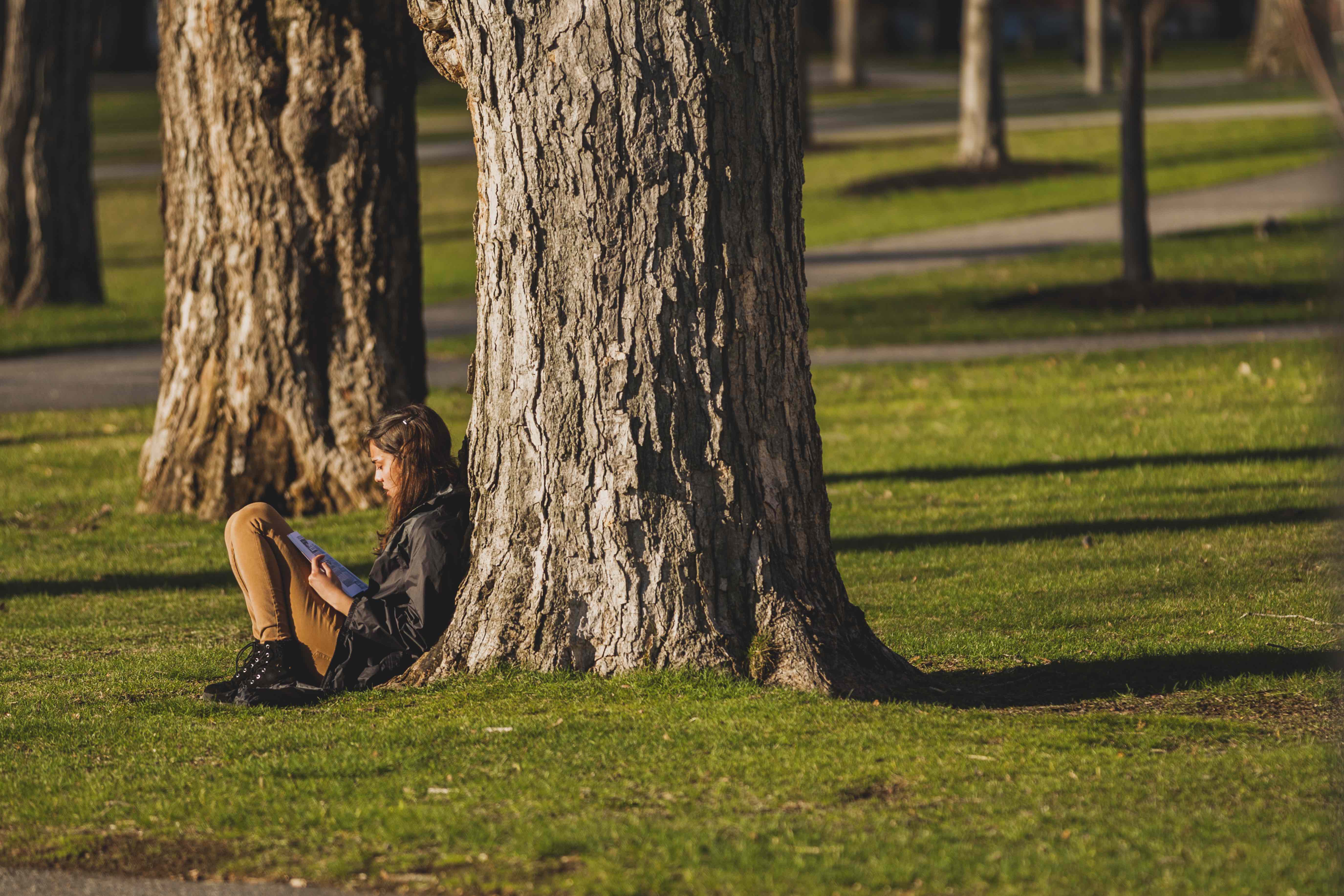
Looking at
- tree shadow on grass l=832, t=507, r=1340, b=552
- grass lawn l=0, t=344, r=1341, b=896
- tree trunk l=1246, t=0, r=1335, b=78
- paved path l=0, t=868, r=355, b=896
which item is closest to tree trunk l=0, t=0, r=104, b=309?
grass lawn l=0, t=344, r=1341, b=896

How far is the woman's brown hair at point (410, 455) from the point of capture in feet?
19.5

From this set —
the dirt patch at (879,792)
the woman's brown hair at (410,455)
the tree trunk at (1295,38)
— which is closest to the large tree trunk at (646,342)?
the woman's brown hair at (410,455)

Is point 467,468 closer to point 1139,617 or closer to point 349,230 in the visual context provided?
point 1139,617

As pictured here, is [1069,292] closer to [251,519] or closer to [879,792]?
[251,519]

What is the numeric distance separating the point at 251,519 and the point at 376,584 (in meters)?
0.51

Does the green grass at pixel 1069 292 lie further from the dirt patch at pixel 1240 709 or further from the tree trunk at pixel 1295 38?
the tree trunk at pixel 1295 38

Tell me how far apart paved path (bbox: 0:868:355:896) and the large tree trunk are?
60.2 inches

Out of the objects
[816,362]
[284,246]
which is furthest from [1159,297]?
[284,246]

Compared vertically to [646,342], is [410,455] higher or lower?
lower

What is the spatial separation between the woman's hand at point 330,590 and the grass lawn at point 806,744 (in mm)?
405

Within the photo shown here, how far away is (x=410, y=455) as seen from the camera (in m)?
5.95

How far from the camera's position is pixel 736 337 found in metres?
5.43

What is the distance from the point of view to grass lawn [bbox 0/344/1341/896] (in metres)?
4.18

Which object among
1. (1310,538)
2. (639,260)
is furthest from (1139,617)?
(639,260)
